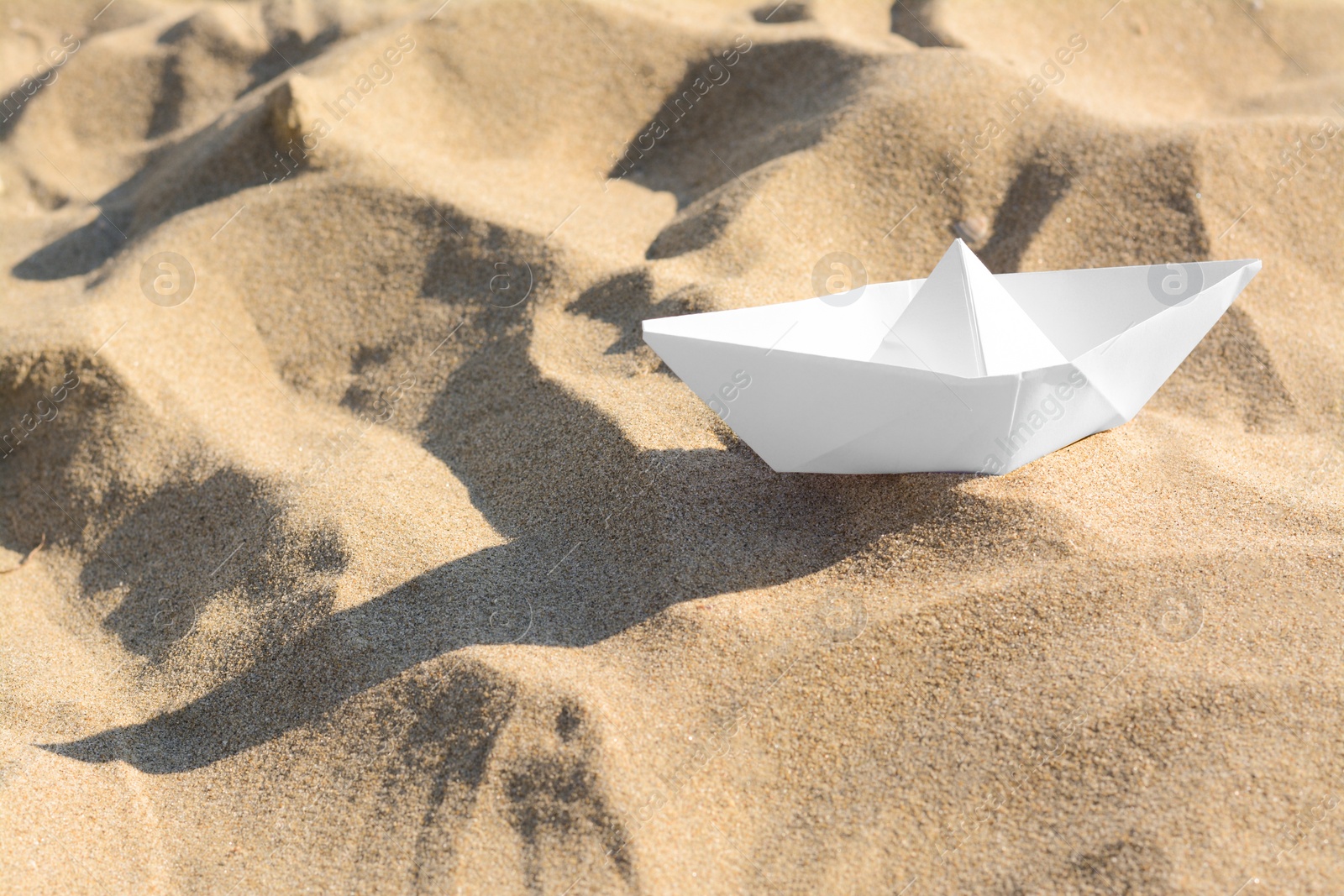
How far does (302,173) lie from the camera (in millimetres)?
3367

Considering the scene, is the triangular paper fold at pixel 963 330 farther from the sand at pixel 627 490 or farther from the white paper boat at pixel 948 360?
the sand at pixel 627 490

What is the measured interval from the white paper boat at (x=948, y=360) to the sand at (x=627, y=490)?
0.17 meters

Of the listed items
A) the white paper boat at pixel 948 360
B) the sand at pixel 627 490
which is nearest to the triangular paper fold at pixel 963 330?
the white paper boat at pixel 948 360

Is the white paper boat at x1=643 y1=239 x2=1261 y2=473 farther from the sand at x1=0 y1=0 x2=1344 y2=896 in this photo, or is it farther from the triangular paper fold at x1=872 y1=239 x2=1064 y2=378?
the sand at x1=0 y1=0 x2=1344 y2=896

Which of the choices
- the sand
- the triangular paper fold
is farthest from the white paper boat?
the sand

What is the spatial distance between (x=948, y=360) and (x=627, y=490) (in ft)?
2.68

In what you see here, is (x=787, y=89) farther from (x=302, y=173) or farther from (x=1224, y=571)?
(x=1224, y=571)

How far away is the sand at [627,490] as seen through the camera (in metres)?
1.88

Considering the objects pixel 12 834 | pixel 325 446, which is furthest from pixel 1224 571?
pixel 12 834

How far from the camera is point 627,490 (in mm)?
2438

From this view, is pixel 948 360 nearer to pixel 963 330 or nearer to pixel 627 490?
pixel 963 330

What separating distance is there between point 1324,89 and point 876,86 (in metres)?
1.83

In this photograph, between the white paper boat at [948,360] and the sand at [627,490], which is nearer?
the sand at [627,490]

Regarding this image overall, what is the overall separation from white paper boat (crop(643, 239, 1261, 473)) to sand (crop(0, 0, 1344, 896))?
0.56ft
